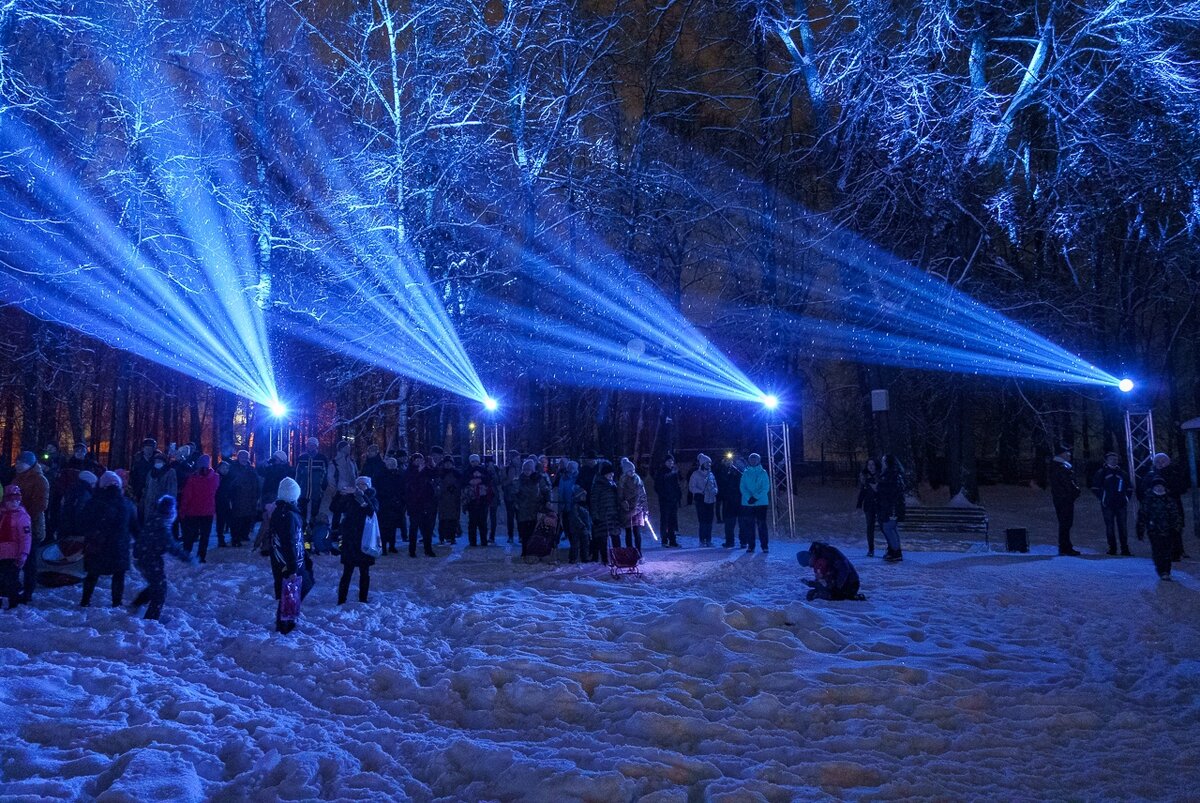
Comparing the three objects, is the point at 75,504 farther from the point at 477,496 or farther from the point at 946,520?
the point at 946,520

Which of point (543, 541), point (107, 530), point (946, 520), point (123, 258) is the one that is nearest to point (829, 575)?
point (543, 541)

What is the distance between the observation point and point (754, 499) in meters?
13.3

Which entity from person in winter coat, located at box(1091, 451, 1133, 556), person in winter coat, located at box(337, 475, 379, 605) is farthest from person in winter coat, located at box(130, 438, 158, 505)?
person in winter coat, located at box(1091, 451, 1133, 556)

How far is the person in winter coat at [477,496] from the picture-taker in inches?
560

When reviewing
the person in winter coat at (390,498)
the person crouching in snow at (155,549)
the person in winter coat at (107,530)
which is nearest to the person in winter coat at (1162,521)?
the person in winter coat at (390,498)

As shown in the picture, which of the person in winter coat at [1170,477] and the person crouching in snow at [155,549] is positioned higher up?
the person in winter coat at [1170,477]

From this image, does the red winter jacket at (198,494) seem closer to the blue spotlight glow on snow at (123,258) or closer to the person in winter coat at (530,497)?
the person in winter coat at (530,497)

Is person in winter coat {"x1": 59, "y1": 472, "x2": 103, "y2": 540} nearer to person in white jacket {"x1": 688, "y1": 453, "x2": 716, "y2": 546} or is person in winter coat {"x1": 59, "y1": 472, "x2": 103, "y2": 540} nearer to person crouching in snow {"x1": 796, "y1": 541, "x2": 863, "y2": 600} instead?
person crouching in snow {"x1": 796, "y1": 541, "x2": 863, "y2": 600}

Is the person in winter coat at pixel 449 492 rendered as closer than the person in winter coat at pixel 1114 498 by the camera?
No

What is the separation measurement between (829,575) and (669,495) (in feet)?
19.3

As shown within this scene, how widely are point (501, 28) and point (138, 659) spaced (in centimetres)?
1770

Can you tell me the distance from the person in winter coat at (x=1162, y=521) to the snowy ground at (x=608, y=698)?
0.59 m

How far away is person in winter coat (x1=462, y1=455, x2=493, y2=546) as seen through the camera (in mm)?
14219

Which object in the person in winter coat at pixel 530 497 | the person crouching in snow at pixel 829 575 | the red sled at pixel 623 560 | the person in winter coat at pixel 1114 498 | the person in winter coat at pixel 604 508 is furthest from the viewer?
the person in winter coat at pixel 530 497
